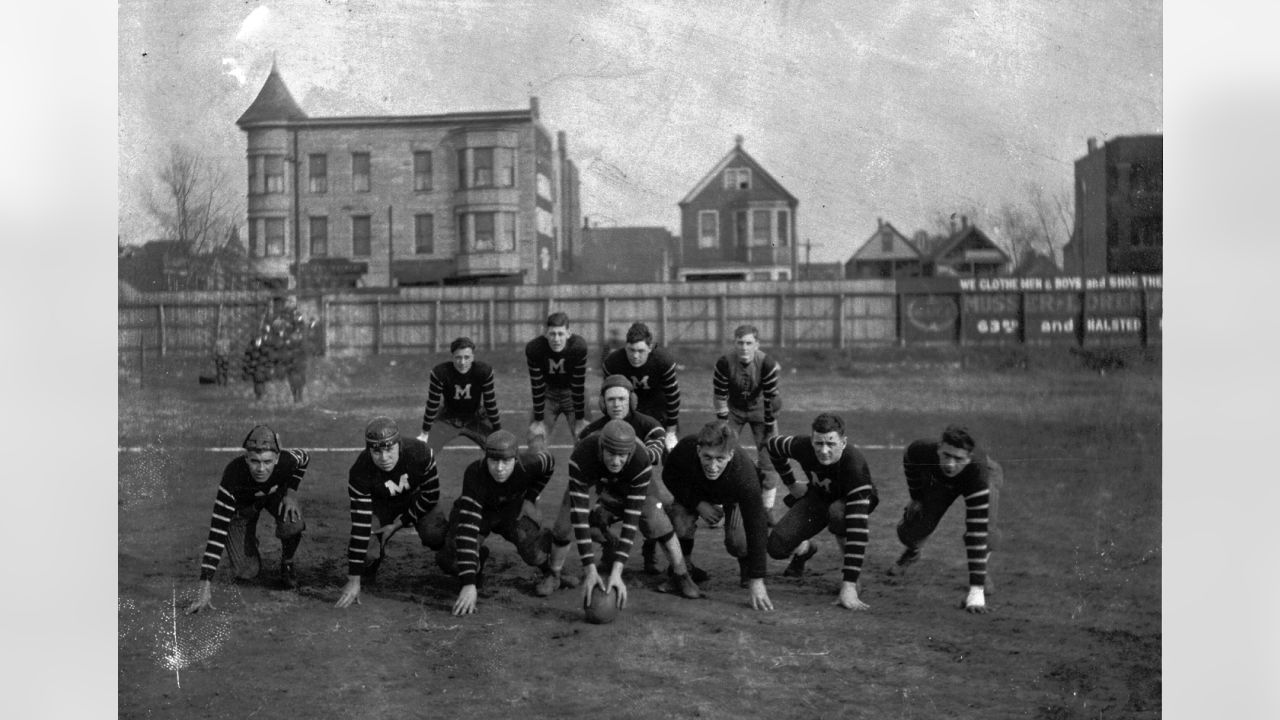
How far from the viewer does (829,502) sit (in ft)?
22.5

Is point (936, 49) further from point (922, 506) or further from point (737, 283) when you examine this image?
point (922, 506)

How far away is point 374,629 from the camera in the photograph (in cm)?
669

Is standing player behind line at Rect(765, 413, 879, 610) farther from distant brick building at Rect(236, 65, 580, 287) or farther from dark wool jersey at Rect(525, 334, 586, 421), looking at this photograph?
distant brick building at Rect(236, 65, 580, 287)

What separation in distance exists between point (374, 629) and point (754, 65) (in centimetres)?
424

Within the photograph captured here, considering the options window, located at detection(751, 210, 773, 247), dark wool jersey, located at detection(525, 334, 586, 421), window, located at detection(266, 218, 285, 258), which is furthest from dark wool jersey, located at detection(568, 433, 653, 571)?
window, located at detection(266, 218, 285, 258)

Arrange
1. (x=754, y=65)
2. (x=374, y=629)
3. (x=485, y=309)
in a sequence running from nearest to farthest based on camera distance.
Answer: (x=374, y=629)
(x=754, y=65)
(x=485, y=309)

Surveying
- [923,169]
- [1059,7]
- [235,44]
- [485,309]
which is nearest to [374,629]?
[485,309]

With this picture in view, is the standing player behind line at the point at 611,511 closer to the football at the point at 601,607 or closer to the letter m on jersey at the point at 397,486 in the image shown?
the football at the point at 601,607

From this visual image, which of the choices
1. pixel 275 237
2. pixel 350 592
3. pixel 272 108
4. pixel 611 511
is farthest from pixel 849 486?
pixel 272 108

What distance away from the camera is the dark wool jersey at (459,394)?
7.78 m

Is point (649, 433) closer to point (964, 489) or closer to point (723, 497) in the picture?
point (723, 497)

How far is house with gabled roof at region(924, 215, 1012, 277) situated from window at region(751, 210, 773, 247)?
108 cm

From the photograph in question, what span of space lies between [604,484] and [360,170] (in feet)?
9.26

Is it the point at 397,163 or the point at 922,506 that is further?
the point at 397,163
